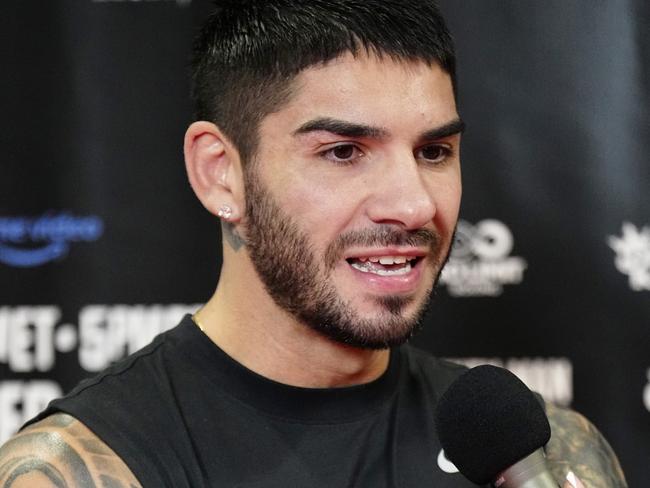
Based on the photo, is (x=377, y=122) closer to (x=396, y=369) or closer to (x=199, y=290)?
(x=396, y=369)

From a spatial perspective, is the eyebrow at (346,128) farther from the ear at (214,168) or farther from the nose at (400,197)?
the ear at (214,168)

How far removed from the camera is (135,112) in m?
2.09

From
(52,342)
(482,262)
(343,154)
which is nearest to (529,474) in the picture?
(343,154)

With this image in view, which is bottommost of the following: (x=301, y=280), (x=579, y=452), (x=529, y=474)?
(x=579, y=452)

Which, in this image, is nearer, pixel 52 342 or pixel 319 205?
pixel 319 205

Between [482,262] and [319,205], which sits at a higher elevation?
[319,205]

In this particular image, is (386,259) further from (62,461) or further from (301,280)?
(62,461)

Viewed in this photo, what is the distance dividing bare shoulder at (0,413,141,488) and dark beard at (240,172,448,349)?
313 mm

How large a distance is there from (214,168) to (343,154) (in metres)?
0.22

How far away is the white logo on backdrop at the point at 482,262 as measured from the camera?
2.06 m

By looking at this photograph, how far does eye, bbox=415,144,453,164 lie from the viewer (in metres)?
1.47

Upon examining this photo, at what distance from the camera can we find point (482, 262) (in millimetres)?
2070

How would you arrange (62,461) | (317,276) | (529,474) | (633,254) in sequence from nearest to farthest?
(529,474)
(62,461)
(317,276)
(633,254)

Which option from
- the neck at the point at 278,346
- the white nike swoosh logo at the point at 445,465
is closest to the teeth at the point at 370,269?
the neck at the point at 278,346
